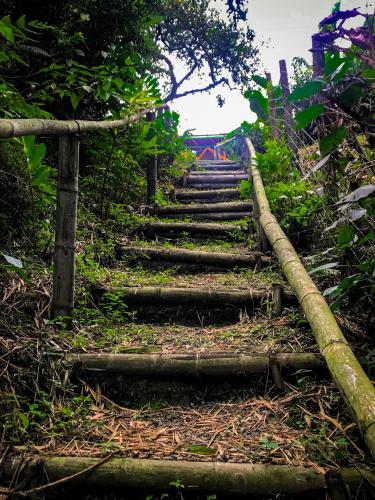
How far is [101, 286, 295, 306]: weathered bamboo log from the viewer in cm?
283

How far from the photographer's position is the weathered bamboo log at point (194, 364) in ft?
6.65

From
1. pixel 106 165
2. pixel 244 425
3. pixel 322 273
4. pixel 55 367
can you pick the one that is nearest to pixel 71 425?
pixel 55 367

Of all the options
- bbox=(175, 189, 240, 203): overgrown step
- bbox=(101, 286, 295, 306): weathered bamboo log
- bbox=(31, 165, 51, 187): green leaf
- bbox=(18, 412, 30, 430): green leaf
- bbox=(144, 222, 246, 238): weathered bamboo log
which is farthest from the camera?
bbox=(175, 189, 240, 203): overgrown step

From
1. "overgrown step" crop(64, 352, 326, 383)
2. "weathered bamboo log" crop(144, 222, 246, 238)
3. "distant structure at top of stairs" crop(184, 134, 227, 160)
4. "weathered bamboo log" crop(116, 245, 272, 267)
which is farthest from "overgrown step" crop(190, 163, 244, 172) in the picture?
"distant structure at top of stairs" crop(184, 134, 227, 160)

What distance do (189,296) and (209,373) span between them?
859 millimetres

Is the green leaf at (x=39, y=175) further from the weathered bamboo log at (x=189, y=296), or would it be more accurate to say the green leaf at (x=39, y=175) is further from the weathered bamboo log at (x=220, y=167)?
the weathered bamboo log at (x=220, y=167)

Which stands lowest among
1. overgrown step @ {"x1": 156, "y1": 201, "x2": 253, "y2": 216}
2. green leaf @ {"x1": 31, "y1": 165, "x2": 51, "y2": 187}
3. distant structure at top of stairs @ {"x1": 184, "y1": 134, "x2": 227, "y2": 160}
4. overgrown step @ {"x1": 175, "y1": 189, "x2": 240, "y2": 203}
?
overgrown step @ {"x1": 156, "y1": 201, "x2": 253, "y2": 216}

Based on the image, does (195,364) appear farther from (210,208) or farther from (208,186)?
(208,186)

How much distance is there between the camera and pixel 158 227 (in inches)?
175

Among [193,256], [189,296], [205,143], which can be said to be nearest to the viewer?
[189,296]

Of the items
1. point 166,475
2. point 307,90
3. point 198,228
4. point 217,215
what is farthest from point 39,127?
point 217,215

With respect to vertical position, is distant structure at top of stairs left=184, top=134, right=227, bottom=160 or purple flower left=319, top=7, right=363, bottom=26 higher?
distant structure at top of stairs left=184, top=134, right=227, bottom=160

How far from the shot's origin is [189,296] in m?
2.85

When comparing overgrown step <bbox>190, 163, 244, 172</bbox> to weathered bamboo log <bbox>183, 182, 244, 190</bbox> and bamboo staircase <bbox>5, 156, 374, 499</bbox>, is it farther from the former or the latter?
bamboo staircase <bbox>5, 156, 374, 499</bbox>
